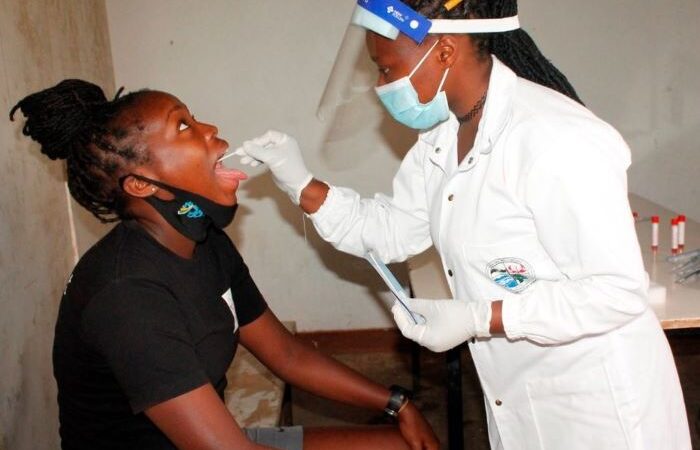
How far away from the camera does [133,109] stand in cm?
137

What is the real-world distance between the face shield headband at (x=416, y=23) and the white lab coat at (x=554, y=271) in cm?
10

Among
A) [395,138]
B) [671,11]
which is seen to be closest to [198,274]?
[395,138]

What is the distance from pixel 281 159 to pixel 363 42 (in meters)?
0.42

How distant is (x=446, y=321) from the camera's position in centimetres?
142

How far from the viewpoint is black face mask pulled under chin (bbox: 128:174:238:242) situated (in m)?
1.41

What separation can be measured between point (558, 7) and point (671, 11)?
0.50m

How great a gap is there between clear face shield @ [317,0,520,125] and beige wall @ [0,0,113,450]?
0.94 meters

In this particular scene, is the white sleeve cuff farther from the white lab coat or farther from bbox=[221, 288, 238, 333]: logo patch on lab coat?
bbox=[221, 288, 238, 333]: logo patch on lab coat

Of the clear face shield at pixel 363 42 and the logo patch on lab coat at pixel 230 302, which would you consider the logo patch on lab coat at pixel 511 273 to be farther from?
the logo patch on lab coat at pixel 230 302

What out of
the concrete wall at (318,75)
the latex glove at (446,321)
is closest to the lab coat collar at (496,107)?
the latex glove at (446,321)

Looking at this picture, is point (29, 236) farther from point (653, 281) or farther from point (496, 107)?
point (653, 281)

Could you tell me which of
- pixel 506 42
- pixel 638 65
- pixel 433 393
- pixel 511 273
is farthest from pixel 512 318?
pixel 638 65

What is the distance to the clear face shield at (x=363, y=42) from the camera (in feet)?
4.35

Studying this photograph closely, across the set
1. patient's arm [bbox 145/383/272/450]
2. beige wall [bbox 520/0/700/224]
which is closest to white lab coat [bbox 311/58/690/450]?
patient's arm [bbox 145/383/272/450]
